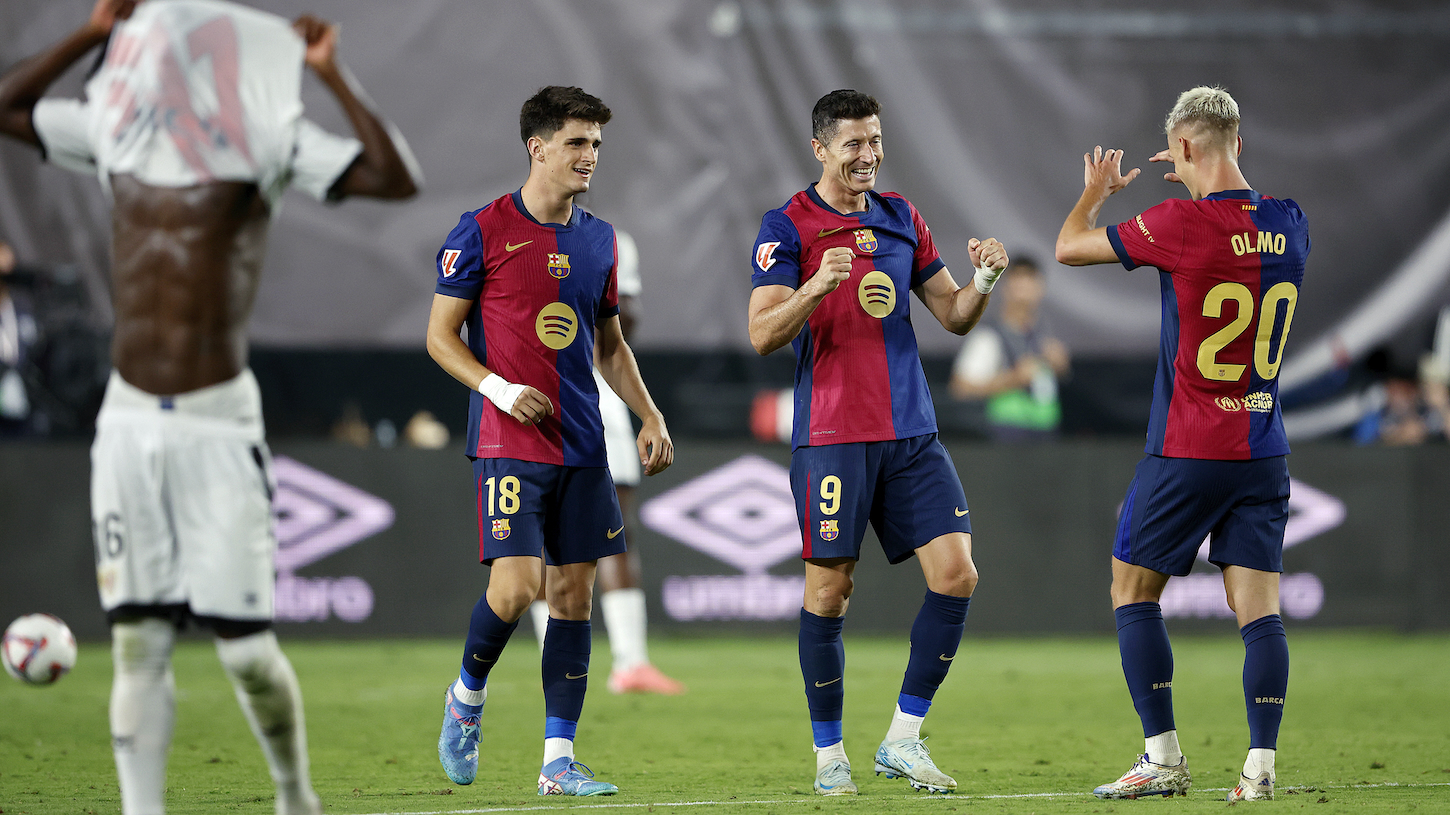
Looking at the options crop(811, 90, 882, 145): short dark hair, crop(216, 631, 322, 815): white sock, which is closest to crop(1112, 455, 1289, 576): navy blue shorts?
crop(811, 90, 882, 145): short dark hair

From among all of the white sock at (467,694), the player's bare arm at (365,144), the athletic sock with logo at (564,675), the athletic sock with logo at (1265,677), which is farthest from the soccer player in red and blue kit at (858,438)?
the player's bare arm at (365,144)

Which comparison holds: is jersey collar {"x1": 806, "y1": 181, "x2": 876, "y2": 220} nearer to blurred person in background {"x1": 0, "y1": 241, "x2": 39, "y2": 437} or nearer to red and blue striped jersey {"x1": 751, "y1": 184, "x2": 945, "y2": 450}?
red and blue striped jersey {"x1": 751, "y1": 184, "x2": 945, "y2": 450}

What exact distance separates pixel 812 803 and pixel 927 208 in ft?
31.8

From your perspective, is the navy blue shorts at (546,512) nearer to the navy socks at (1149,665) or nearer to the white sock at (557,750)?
the white sock at (557,750)

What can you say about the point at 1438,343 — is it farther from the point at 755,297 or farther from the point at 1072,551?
the point at 755,297

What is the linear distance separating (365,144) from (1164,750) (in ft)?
10.8

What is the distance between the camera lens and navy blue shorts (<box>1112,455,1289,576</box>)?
5.25 m

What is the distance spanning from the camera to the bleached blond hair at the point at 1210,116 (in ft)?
17.3

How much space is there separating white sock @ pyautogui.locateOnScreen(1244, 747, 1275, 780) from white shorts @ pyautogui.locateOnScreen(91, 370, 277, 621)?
321cm

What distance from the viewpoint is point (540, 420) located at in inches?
219

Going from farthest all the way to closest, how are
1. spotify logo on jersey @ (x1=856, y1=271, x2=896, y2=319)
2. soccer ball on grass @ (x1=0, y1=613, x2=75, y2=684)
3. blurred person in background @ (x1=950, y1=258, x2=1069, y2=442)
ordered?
blurred person in background @ (x1=950, y1=258, x2=1069, y2=442) < spotify logo on jersey @ (x1=856, y1=271, x2=896, y2=319) < soccer ball on grass @ (x1=0, y1=613, x2=75, y2=684)

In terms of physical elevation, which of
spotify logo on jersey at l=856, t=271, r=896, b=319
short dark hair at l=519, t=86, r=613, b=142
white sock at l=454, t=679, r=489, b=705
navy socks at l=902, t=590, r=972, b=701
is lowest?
white sock at l=454, t=679, r=489, b=705

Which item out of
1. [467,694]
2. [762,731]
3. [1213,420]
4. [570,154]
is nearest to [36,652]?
[467,694]

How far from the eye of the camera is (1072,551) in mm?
11312
